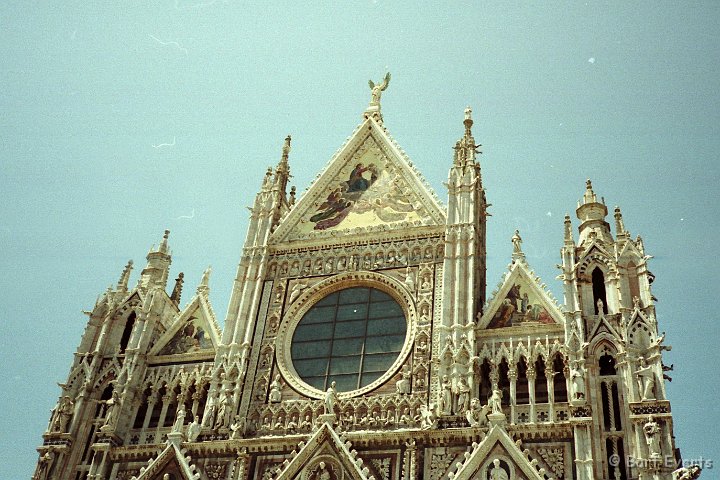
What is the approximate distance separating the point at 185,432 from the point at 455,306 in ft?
22.8

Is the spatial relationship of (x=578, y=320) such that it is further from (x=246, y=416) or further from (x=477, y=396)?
(x=246, y=416)

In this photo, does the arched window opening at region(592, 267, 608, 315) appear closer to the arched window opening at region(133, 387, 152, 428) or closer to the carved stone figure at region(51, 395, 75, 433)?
the arched window opening at region(133, 387, 152, 428)

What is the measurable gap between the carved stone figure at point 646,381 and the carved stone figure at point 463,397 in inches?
138

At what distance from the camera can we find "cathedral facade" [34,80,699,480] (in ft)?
59.6

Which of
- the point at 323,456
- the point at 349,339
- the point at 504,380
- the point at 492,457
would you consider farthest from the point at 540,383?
the point at 323,456

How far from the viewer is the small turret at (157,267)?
25.0 metres

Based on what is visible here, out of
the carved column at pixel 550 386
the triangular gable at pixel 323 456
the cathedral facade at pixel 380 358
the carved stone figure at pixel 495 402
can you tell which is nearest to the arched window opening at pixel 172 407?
the cathedral facade at pixel 380 358

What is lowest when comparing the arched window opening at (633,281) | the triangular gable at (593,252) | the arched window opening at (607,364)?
the arched window opening at (607,364)

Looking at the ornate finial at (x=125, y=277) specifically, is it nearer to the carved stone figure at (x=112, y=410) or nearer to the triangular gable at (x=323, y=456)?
the carved stone figure at (x=112, y=410)

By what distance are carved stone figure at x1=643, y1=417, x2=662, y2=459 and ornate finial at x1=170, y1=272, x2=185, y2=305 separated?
45.0 feet

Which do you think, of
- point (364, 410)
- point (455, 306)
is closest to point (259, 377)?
point (364, 410)

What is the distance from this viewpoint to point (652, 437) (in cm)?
1703

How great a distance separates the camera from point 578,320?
63.9ft

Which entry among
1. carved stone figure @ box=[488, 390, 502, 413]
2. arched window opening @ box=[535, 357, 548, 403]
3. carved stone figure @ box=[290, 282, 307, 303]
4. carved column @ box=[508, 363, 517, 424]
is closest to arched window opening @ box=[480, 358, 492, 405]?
carved column @ box=[508, 363, 517, 424]
